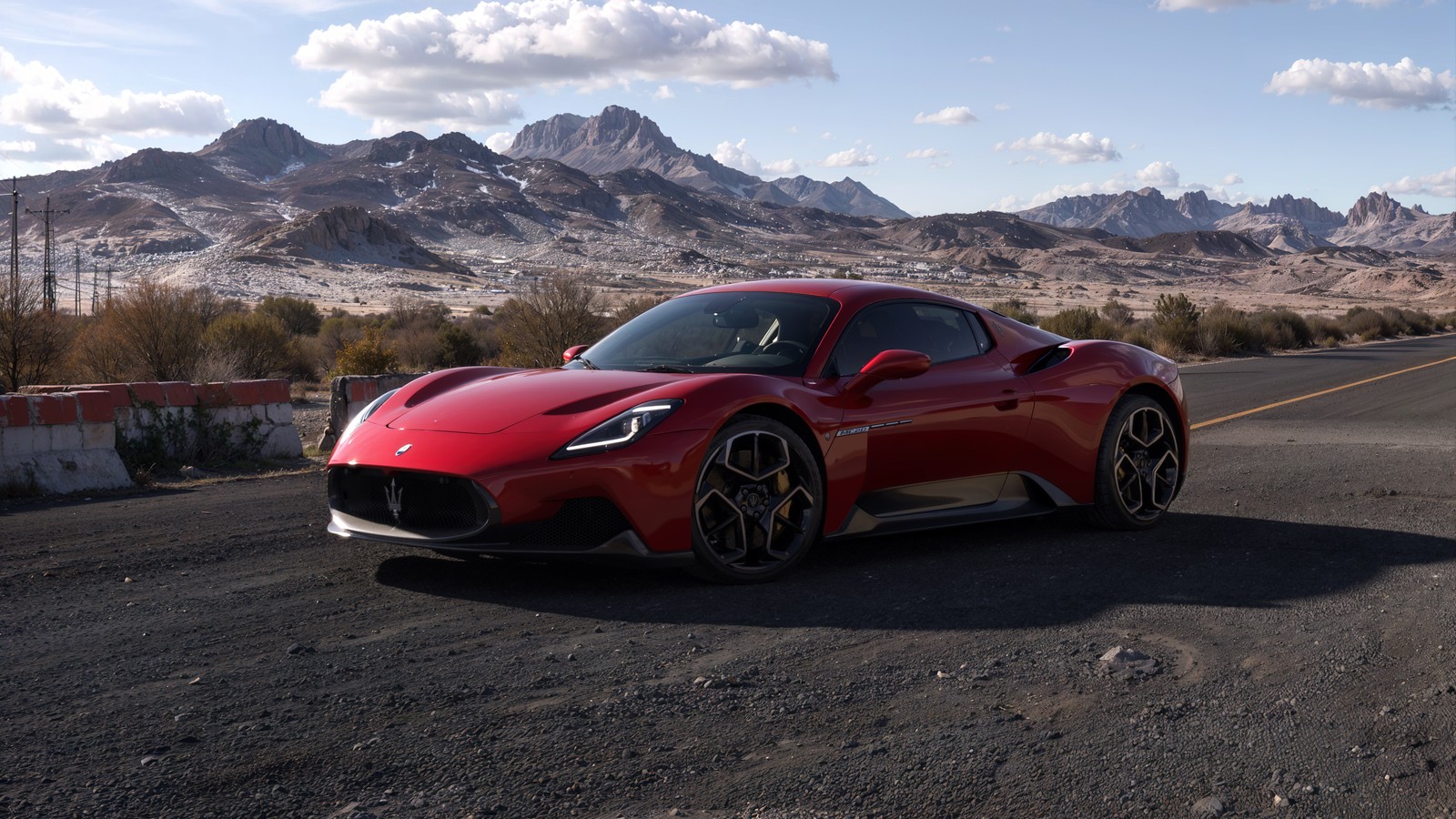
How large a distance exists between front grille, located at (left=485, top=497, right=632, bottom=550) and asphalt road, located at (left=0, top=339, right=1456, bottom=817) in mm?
248

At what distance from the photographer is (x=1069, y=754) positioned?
3375 millimetres

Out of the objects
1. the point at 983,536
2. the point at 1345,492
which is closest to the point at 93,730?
the point at 983,536

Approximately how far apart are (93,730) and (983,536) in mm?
4364

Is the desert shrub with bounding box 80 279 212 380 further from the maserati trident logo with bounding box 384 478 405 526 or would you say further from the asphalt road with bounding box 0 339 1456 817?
the maserati trident logo with bounding box 384 478 405 526

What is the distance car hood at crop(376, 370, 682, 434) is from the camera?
5.11m

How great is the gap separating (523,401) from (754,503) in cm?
106

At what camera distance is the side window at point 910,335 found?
5.88 meters

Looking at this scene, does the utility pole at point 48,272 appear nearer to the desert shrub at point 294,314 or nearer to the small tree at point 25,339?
the small tree at point 25,339

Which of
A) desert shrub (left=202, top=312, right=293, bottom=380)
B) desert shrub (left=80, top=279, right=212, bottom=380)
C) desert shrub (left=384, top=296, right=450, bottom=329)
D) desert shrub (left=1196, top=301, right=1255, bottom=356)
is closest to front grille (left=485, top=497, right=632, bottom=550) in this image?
desert shrub (left=80, top=279, right=212, bottom=380)

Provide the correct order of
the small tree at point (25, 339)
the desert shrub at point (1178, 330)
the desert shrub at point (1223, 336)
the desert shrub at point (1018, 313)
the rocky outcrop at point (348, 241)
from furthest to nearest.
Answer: the rocky outcrop at point (348, 241) < the desert shrub at point (1018, 313) < the desert shrub at point (1178, 330) < the desert shrub at point (1223, 336) < the small tree at point (25, 339)

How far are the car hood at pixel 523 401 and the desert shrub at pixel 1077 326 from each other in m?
25.8

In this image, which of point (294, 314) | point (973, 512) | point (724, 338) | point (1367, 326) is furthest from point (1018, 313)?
point (724, 338)

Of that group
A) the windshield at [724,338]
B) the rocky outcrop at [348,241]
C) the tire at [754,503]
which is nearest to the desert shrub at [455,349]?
the windshield at [724,338]

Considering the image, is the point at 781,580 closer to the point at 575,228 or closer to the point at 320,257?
the point at 320,257
